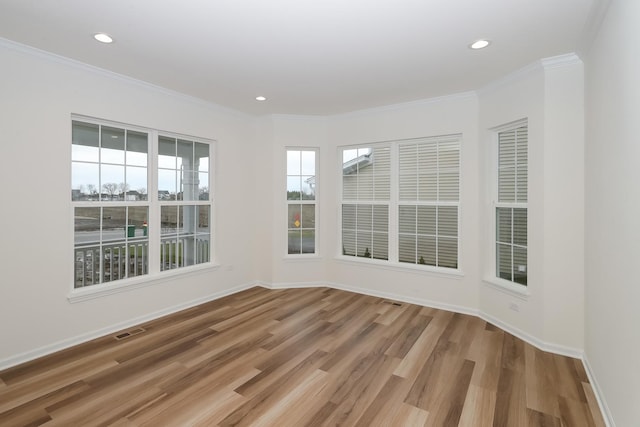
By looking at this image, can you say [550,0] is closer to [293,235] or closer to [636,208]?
[636,208]

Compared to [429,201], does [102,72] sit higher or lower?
higher

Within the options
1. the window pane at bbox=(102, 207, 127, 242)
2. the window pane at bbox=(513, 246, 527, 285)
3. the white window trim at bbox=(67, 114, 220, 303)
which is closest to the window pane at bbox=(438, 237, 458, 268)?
the window pane at bbox=(513, 246, 527, 285)

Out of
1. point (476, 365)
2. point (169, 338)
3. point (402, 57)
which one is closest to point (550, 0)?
point (402, 57)

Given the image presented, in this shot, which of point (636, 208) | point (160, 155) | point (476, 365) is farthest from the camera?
point (160, 155)

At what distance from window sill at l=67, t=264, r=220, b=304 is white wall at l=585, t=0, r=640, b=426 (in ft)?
13.8

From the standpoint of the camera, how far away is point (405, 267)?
4.41 meters

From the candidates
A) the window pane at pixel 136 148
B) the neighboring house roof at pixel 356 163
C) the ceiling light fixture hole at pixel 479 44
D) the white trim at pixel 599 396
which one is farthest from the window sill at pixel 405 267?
the window pane at pixel 136 148

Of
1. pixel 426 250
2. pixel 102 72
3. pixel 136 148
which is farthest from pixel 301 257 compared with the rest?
pixel 102 72

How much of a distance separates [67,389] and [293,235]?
328 centimetres

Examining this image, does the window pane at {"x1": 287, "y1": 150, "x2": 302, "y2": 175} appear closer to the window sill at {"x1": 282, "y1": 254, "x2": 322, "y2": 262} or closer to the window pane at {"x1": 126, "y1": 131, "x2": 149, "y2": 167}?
the window sill at {"x1": 282, "y1": 254, "x2": 322, "y2": 262}

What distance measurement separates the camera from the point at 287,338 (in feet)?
10.5

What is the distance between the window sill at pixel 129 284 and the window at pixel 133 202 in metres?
0.10

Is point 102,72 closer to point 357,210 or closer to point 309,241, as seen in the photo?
point 309,241

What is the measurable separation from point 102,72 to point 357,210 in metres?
3.61
